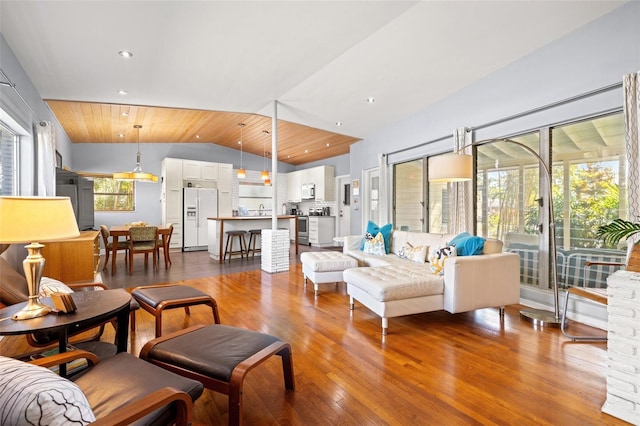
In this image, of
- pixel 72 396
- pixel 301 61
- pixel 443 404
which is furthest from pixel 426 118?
pixel 72 396

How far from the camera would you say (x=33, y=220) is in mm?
1469

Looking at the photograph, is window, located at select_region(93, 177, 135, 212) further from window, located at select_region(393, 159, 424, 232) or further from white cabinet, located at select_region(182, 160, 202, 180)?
window, located at select_region(393, 159, 424, 232)

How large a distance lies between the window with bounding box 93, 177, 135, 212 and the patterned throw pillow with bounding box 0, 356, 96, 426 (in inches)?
316

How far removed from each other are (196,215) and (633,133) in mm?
7919

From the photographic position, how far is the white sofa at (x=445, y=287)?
9.08ft

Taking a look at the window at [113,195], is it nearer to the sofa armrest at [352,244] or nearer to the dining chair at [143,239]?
the dining chair at [143,239]

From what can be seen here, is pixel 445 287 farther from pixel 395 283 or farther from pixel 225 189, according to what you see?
pixel 225 189

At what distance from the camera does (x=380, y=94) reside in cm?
477

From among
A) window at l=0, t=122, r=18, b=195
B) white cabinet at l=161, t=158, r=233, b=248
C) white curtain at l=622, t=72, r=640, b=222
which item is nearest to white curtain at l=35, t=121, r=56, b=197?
window at l=0, t=122, r=18, b=195

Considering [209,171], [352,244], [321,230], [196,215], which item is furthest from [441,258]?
[209,171]

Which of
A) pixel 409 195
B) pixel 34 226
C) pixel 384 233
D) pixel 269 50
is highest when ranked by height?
pixel 269 50

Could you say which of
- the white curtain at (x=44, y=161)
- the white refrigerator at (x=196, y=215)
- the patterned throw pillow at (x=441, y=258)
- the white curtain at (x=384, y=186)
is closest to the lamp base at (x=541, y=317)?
the patterned throw pillow at (x=441, y=258)

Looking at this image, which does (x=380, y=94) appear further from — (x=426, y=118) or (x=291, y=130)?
(x=291, y=130)

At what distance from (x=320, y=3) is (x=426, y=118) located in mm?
2976
